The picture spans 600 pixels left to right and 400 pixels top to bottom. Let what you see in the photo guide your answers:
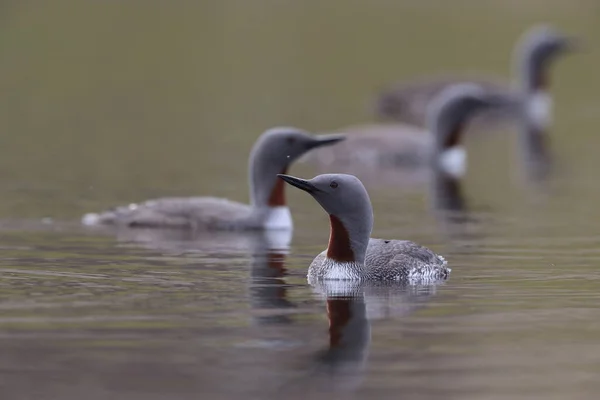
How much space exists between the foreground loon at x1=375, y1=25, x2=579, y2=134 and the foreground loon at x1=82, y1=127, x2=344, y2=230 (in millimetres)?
11410

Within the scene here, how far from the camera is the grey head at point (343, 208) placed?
10.4m

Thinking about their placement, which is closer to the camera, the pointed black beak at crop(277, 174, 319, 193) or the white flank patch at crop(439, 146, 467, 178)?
the pointed black beak at crop(277, 174, 319, 193)

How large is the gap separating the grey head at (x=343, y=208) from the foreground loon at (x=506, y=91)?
14.6m

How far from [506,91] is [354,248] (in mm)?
16003

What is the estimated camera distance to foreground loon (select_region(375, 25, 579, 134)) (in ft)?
84.6

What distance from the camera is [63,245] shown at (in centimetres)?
1234

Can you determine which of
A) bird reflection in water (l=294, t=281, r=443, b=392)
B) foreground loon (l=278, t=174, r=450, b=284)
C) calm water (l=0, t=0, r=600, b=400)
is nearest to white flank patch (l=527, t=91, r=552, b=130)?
calm water (l=0, t=0, r=600, b=400)

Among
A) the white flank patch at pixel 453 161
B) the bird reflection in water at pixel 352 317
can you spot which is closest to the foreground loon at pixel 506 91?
the white flank patch at pixel 453 161

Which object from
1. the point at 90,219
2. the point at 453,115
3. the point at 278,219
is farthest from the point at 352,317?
the point at 453,115

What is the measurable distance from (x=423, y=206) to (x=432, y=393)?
26.4 ft

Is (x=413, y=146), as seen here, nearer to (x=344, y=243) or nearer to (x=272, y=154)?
(x=272, y=154)

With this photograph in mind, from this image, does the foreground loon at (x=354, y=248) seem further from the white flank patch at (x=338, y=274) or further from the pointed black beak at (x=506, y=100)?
the pointed black beak at (x=506, y=100)

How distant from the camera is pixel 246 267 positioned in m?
11.4

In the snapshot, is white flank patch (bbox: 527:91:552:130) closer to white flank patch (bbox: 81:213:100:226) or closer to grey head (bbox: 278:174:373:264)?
white flank patch (bbox: 81:213:100:226)
